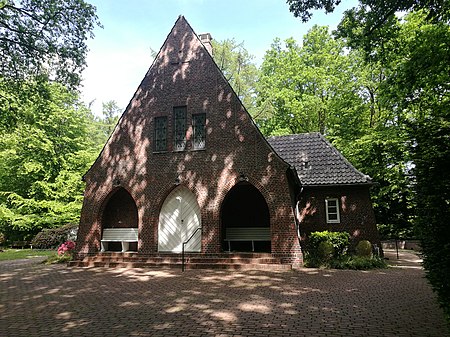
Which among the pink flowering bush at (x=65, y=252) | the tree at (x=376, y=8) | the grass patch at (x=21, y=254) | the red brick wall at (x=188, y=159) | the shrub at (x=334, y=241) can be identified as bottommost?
the grass patch at (x=21, y=254)

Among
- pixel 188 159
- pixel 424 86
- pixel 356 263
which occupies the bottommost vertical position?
pixel 356 263

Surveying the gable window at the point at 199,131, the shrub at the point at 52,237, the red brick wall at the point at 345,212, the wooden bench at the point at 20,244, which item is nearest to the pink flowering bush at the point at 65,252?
the gable window at the point at 199,131

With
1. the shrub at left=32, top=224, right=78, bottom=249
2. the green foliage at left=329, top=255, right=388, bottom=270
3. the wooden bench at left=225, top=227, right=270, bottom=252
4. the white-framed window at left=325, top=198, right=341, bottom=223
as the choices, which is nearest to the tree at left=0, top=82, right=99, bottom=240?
the shrub at left=32, top=224, right=78, bottom=249

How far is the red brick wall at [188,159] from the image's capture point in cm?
1357

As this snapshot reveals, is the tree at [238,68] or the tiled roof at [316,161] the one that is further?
the tree at [238,68]

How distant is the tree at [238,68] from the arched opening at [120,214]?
608 inches

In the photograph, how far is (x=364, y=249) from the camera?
14.3 m

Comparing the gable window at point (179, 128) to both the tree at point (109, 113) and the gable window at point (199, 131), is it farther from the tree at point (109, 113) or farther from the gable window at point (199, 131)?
the tree at point (109, 113)

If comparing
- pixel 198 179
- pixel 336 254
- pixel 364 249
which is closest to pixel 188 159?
pixel 198 179

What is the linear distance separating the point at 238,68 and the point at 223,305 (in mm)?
26175

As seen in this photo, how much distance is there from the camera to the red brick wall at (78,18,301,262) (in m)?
13.6

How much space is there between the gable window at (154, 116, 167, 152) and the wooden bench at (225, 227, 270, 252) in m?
5.13

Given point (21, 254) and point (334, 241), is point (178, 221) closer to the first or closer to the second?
point (334, 241)

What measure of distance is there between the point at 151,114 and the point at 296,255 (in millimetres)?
9225
